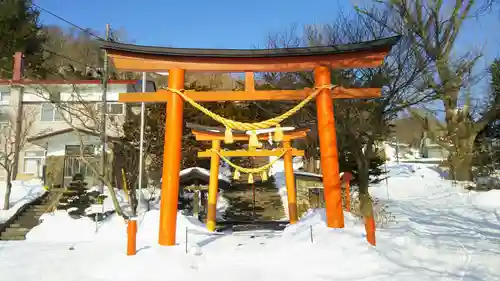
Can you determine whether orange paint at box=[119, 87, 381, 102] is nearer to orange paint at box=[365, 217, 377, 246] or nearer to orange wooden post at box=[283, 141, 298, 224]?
orange paint at box=[365, 217, 377, 246]

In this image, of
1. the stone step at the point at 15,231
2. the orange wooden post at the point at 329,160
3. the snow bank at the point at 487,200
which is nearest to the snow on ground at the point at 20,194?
the stone step at the point at 15,231

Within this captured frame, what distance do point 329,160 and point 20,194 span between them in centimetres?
1961

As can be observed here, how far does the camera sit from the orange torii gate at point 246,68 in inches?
299

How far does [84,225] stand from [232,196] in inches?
371

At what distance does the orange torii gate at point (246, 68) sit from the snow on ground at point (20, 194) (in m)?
12.7

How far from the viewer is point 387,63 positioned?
44.6ft

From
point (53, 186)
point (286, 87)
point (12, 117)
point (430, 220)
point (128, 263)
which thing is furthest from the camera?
point (12, 117)

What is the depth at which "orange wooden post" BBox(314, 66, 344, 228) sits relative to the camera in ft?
24.2

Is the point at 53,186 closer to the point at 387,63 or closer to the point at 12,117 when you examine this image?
the point at 12,117

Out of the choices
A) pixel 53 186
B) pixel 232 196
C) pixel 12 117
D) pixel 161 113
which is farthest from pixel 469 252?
pixel 12 117

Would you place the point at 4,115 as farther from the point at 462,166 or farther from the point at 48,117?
the point at 462,166

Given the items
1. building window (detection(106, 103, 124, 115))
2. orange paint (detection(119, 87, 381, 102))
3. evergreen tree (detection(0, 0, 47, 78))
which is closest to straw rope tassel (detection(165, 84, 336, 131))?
orange paint (detection(119, 87, 381, 102))

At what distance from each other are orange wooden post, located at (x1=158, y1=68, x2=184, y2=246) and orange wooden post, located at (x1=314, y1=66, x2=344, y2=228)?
338cm

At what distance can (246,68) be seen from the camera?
8133 mm
